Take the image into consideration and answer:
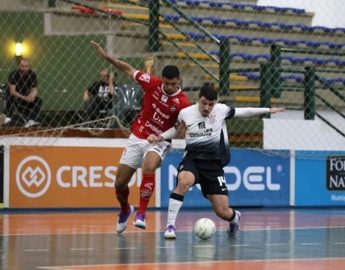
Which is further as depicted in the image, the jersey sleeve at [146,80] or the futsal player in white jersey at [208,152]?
the jersey sleeve at [146,80]

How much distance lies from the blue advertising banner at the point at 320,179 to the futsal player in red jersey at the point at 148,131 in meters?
8.51

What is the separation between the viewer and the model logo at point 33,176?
20.0 m

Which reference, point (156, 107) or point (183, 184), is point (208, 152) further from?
point (156, 107)

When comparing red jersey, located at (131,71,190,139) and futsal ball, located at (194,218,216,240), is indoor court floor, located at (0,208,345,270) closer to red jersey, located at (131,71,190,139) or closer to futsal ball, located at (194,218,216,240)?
futsal ball, located at (194,218,216,240)

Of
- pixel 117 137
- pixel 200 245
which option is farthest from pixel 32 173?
pixel 200 245

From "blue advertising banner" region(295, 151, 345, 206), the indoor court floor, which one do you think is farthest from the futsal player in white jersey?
"blue advertising banner" region(295, 151, 345, 206)

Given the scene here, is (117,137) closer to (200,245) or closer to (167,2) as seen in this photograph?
(167,2)

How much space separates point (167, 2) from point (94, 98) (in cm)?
342

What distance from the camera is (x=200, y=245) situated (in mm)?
12812

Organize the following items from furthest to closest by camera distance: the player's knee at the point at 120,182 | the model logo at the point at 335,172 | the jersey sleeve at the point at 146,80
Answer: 1. the model logo at the point at 335,172
2. the player's knee at the point at 120,182
3. the jersey sleeve at the point at 146,80

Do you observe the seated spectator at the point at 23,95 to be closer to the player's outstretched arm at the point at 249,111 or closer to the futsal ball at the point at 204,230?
the player's outstretched arm at the point at 249,111

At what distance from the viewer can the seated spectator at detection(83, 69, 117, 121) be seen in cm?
2183

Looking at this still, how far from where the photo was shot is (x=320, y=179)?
23328 millimetres

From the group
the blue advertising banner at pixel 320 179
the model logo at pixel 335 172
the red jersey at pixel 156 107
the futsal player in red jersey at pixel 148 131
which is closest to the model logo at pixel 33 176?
the futsal player in red jersey at pixel 148 131
